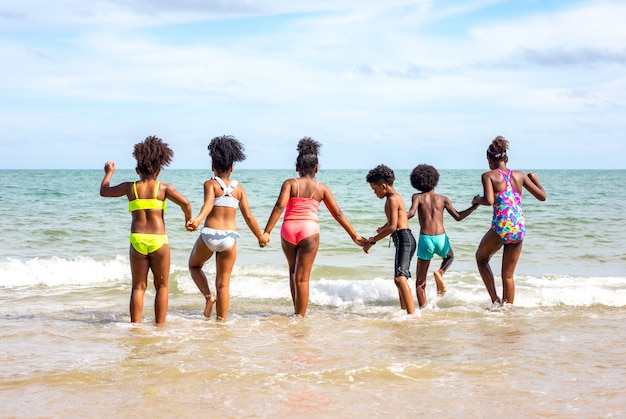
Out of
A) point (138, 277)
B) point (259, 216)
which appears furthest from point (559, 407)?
point (259, 216)

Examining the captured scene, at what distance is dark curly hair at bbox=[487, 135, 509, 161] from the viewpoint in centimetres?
753

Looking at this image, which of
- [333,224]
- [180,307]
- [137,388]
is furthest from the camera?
[333,224]

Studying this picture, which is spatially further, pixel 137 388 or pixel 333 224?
pixel 333 224

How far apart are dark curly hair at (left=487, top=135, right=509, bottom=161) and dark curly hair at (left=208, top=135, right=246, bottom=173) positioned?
9.39ft

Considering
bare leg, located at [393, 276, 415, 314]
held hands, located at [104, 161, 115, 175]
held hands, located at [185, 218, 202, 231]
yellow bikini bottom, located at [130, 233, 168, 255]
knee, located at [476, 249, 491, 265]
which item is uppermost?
held hands, located at [104, 161, 115, 175]

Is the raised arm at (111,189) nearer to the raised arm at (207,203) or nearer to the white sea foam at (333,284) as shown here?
the raised arm at (207,203)

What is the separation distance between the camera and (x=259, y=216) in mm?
21812

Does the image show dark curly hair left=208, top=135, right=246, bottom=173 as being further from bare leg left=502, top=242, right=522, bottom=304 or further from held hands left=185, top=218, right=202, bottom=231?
bare leg left=502, top=242, right=522, bottom=304

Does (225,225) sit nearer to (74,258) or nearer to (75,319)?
(75,319)

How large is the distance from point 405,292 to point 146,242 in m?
2.94

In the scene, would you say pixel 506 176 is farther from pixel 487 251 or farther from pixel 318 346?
pixel 318 346

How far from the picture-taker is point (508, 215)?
7586 mm

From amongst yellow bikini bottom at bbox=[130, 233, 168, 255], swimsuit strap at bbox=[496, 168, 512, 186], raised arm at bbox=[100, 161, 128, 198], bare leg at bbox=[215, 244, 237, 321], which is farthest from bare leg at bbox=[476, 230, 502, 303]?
raised arm at bbox=[100, 161, 128, 198]

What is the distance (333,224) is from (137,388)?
1288 centimetres
